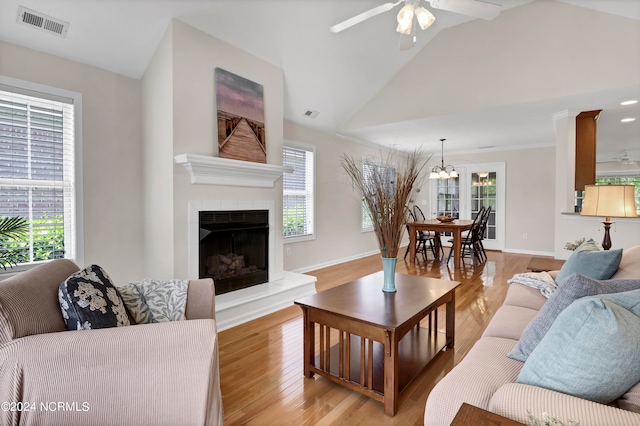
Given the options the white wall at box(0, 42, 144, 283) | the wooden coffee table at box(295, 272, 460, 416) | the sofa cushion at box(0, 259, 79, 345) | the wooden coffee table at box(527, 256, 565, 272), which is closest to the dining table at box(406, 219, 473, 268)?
the wooden coffee table at box(527, 256, 565, 272)

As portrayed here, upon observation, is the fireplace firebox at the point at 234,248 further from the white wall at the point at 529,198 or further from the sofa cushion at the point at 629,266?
the white wall at the point at 529,198

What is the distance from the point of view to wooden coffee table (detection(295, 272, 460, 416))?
1.75 m

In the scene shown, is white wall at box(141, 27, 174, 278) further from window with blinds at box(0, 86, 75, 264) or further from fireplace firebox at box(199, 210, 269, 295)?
window with blinds at box(0, 86, 75, 264)

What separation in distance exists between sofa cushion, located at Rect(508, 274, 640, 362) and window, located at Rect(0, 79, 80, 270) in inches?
137

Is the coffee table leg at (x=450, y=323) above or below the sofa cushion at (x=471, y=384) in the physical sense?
below

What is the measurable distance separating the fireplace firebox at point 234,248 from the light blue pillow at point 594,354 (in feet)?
9.27

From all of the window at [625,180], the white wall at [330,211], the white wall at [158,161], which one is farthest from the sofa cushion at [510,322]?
the window at [625,180]

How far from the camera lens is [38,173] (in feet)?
9.11

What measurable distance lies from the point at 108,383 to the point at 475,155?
26.2 feet

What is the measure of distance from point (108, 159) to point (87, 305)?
228cm

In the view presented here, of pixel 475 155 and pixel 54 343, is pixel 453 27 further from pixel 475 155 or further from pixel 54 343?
pixel 54 343

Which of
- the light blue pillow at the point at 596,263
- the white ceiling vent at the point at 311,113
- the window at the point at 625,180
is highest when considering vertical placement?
the white ceiling vent at the point at 311,113

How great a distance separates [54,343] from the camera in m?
1.19

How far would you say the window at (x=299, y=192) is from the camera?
5.04 m
